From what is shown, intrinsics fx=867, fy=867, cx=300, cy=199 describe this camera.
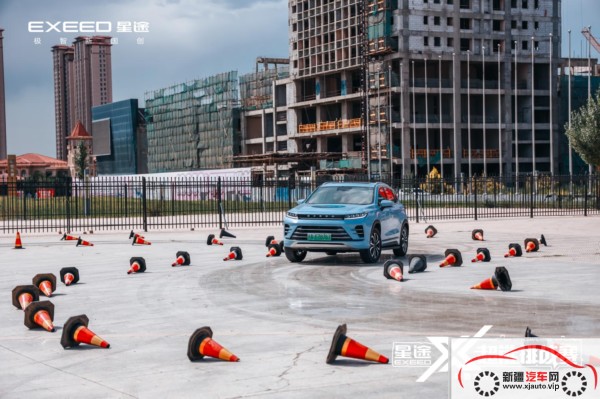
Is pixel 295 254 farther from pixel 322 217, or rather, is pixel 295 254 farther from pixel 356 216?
pixel 356 216

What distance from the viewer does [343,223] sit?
59.6 feet

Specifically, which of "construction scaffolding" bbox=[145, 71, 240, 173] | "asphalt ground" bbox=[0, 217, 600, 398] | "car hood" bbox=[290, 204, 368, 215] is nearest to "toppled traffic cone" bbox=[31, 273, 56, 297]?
"asphalt ground" bbox=[0, 217, 600, 398]

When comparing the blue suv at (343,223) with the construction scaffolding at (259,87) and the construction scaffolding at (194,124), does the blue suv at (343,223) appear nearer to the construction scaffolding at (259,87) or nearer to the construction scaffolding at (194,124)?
the construction scaffolding at (259,87)

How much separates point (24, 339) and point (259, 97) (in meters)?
110

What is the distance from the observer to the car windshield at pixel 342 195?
770 inches

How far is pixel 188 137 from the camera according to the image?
444 feet

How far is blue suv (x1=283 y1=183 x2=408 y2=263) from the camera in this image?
1822 centimetres

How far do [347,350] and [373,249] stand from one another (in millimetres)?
10738

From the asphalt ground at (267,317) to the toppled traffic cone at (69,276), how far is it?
36 cm

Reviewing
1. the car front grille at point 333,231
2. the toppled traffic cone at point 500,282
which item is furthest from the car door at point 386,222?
the toppled traffic cone at point 500,282

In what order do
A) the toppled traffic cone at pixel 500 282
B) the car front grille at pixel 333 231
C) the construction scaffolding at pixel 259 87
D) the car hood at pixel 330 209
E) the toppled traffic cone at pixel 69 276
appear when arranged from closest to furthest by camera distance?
the toppled traffic cone at pixel 500 282 → the toppled traffic cone at pixel 69 276 → the car front grille at pixel 333 231 → the car hood at pixel 330 209 → the construction scaffolding at pixel 259 87

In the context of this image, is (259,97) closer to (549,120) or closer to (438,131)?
(438,131)

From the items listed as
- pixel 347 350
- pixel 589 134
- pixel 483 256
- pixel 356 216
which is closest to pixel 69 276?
pixel 356 216

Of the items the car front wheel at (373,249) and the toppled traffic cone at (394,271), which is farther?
the car front wheel at (373,249)
